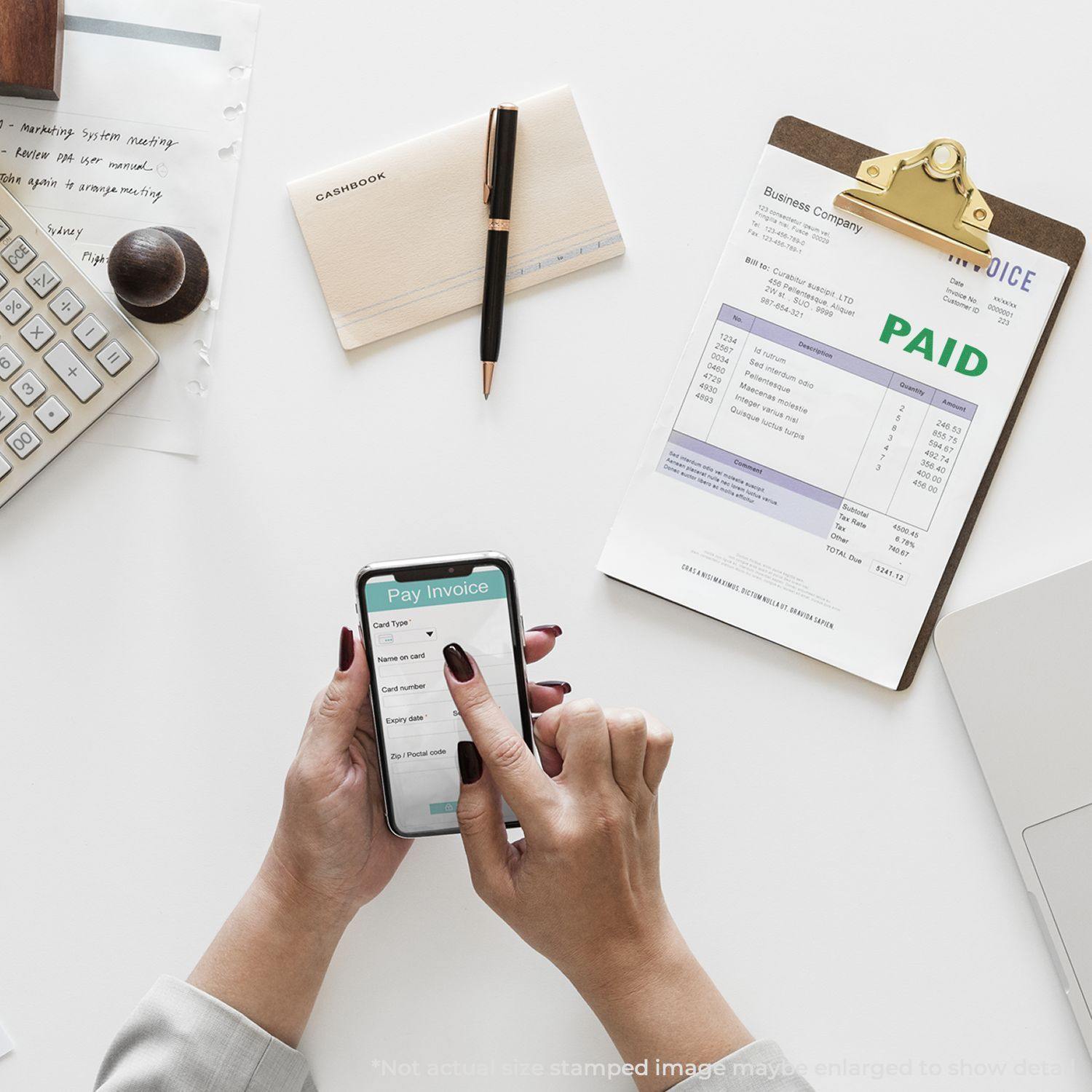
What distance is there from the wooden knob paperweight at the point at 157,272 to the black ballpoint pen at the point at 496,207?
21 cm

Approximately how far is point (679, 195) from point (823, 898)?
20.9 inches

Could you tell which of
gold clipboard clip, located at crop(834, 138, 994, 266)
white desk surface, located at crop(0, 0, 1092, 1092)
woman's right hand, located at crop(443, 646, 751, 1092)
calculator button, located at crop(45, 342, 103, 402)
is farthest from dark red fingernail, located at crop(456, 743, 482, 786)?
gold clipboard clip, located at crop(834, 138, 994, 266)

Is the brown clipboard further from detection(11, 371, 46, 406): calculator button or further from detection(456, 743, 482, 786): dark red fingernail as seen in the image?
detection(11, 371, 46, 406): calculator button

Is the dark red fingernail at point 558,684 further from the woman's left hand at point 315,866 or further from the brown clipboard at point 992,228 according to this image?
the brown clipboard at point 992,228

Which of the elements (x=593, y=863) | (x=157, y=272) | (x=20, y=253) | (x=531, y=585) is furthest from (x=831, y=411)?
(x=20, y=253)

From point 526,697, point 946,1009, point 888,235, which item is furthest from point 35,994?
point 888,235

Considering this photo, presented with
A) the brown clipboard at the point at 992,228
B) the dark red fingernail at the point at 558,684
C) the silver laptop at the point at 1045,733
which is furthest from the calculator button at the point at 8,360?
the silver laptop at the point at 1045,733

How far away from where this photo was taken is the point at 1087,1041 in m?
Result: 0.69

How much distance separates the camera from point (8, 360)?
0.67 metres

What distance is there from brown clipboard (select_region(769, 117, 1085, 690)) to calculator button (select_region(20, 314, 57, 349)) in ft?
1.78

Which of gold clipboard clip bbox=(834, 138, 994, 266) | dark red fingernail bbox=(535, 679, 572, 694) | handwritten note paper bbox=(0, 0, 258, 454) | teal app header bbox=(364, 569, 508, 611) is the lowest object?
dark red fingernail bbox=(535, 679, 572, 694)

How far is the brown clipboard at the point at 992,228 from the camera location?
694mm

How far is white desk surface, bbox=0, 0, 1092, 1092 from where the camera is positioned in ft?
2.27

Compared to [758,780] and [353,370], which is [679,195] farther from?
[758,780]
